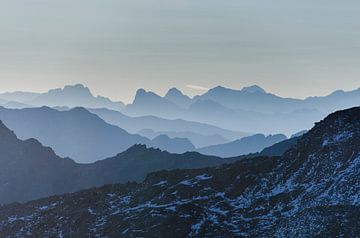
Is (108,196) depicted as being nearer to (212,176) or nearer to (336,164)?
(212,176)

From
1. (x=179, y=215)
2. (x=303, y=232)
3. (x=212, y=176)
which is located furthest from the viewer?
(x=212, y=176)

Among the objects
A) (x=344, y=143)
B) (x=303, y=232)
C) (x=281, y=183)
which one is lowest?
(x=303, y=232)

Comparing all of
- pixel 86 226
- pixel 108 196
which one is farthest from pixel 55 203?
pixel 86 226

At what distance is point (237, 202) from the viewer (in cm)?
8731

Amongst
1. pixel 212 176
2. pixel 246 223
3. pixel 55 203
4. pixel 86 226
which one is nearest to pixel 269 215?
pixel 246 223

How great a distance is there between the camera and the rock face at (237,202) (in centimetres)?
7331

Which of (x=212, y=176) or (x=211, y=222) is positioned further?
(x=212, y=176)

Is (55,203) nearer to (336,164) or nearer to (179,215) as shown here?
(179,215)

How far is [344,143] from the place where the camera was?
8462cm

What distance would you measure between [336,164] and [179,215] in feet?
88.2

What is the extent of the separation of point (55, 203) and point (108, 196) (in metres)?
13.0

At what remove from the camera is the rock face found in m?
73.3

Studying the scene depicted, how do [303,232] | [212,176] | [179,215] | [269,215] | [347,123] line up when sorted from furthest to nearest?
[212,176] < [347,123] < [179,215] < [269,215] < [303,232]

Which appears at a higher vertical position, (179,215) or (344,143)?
(344,143)
